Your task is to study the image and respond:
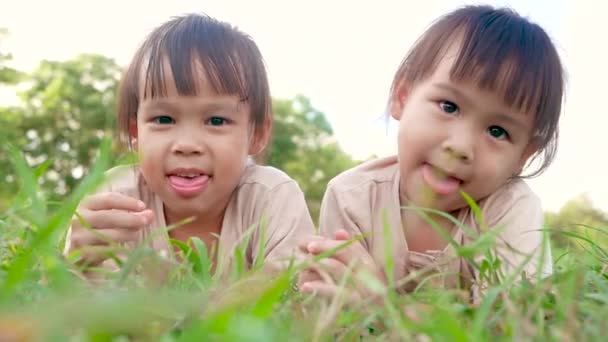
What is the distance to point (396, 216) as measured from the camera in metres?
2.47

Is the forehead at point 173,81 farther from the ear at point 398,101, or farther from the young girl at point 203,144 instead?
the ear at point 398,101

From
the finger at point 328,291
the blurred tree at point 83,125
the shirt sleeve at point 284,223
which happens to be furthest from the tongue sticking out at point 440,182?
the blurred tree at point 83,125

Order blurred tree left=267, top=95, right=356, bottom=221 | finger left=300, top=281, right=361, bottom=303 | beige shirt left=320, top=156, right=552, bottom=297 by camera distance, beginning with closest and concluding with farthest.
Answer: finger left=300, top=281, right=361, bottom=303
beige shirt left=320, top=156, right=552, bottom=297
blurred tree left=267, top=95, right=356, bottom=221

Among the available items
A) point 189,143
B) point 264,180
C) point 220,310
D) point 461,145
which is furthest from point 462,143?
point 220,310

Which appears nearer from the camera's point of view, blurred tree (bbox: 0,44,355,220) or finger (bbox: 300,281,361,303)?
finger (bbox: 300,281,361,303)

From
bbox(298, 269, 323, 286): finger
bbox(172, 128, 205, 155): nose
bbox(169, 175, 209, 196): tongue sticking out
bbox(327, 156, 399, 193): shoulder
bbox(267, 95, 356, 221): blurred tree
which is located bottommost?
bbox(267, 95, 356, 221): blurred tree

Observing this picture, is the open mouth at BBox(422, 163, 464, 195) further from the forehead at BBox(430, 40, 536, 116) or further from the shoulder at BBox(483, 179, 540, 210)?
the forehead at BBox(430, 40, 536, 116)

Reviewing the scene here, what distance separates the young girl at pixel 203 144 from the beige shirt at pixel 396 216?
15 cm

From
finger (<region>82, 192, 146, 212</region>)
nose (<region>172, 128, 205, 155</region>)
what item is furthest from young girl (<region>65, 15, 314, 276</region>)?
finger (<region>82, 192, 146, 212</region>)

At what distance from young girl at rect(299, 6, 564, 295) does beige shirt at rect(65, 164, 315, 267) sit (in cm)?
Answer: 14

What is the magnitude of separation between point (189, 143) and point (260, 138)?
46 centimetres

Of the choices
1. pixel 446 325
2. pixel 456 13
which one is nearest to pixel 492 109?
pixel 456 13

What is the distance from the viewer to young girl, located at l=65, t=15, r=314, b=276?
2486mm

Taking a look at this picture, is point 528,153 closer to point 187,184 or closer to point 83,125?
point 187,184
